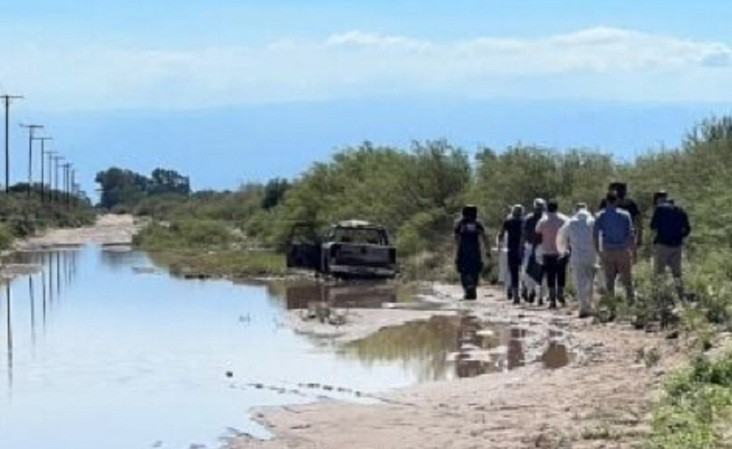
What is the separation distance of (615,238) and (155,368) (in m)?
7.18

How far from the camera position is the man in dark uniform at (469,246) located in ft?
98.5

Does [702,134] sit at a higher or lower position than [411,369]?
higher

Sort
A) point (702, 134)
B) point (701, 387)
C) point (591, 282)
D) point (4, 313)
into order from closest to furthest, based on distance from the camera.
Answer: point (701, 387)
point (591, 282)
point (4, 313)
point (702, 134)

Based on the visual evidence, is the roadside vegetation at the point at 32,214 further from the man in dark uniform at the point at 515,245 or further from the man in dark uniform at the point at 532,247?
the man in dark uniform at the point at 532,247

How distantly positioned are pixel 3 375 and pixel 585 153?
23.9 metres

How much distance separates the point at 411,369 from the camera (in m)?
20.5

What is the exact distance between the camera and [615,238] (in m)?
24.1

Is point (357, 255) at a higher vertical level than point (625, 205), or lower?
lower

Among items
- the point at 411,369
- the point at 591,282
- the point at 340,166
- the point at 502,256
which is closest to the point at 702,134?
the point at 502,256

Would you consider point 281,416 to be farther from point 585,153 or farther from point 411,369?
point 585,153

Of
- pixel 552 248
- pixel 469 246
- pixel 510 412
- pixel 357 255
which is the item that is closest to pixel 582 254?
pixel 552 248

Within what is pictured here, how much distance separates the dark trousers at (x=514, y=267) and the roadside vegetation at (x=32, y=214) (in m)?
49.8

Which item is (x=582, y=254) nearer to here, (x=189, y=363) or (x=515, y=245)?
(x=515, y=245)

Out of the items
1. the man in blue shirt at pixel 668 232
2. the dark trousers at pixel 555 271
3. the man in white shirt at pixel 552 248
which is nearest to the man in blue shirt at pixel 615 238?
the man in blue shirt at pixel 668 232
